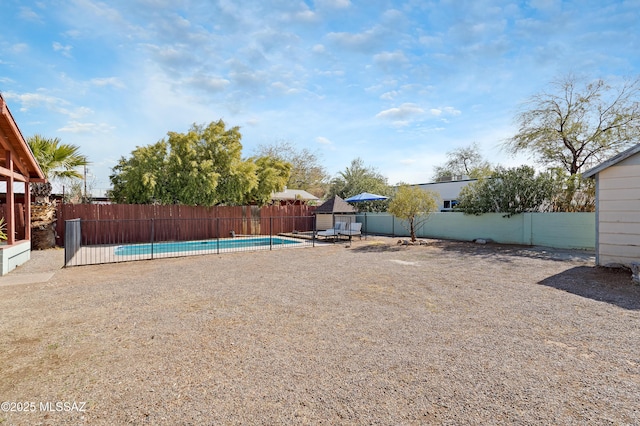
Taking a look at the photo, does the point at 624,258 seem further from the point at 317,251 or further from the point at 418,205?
the point at 317,251

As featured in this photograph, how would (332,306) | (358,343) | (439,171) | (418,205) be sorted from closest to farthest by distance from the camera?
(358,343)
(332,306)
(418,205)
(439,171)

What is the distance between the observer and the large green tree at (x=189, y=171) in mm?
14531

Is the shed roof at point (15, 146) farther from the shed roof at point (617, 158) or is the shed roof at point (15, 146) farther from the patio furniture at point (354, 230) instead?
the shed roof at point (617, 158)

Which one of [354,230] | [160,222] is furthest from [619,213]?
[160,222]

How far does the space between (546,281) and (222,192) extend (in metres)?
13.2

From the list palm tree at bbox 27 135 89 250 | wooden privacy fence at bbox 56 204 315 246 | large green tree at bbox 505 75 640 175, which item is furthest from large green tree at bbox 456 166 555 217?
palm tree at bbox 27 135 89 250

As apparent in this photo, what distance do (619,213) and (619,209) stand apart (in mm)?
97

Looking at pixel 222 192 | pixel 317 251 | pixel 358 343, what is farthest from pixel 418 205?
pixel 358 343

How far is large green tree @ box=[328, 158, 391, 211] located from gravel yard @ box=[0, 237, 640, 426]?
1506 cm

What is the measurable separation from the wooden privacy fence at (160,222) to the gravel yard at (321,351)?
659 cm

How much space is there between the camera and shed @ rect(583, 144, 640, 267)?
7.59m

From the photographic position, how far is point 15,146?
8414mm

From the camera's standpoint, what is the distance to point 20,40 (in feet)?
26.6

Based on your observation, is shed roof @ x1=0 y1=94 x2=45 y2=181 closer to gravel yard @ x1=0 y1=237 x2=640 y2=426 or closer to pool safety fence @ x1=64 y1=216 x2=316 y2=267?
pool safety fence @ x1=64 y1=216 x2=316 y2=267
